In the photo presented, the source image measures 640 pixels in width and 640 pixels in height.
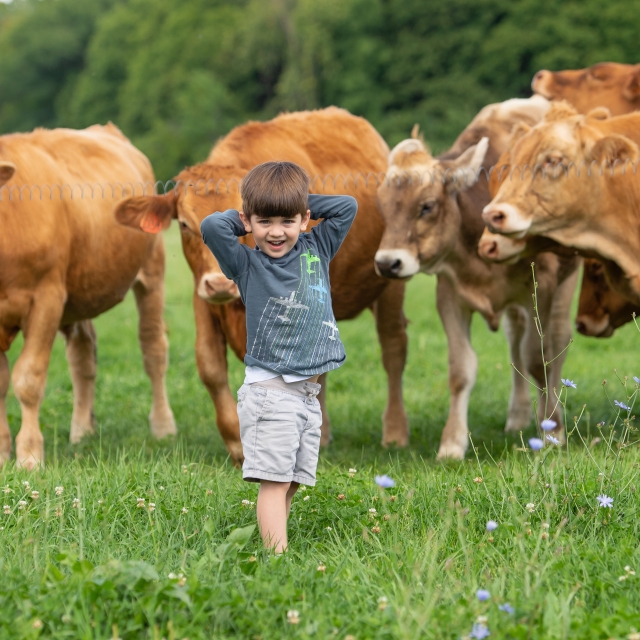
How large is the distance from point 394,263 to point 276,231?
235cm

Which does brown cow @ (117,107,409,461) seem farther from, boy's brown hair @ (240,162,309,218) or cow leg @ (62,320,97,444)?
cow leg @ (62,320,97,444)

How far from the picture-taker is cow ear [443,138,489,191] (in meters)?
6.13

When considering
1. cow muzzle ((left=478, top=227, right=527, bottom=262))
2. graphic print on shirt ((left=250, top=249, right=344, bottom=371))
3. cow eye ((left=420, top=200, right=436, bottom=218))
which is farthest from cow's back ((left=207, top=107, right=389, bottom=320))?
graphic print on shirt ((left=250, top=249, right=344, bottom=371))

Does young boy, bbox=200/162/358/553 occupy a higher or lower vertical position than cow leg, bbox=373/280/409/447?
higher

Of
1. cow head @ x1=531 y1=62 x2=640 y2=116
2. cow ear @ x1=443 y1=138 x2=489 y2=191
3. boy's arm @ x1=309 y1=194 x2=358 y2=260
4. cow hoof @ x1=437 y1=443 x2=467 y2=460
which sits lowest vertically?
cow hoof @ x1=437 y1=443 x2=467 y2=460

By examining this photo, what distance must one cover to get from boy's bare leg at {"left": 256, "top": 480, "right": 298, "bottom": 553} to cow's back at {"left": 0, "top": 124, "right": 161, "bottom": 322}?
108 inches

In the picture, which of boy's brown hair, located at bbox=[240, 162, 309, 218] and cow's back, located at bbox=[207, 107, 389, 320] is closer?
boy's brown hair, located at bbox=[240, 162, 309, 218]

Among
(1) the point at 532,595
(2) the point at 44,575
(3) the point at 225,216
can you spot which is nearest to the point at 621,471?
(1) the point at 532,595

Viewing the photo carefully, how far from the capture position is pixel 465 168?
6164 mm

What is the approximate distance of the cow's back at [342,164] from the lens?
6.25m

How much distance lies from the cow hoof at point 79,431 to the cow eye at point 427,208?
293 cm

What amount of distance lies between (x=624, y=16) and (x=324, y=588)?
38233 mm

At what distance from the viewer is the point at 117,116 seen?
61.7 meters

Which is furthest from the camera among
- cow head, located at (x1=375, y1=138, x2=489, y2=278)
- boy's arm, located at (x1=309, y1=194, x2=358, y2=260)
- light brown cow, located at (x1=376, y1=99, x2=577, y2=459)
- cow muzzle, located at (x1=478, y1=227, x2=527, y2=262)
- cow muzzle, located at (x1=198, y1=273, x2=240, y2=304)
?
light brown cow, located at (x1=376, y1=99, x2=577, y2=459)
